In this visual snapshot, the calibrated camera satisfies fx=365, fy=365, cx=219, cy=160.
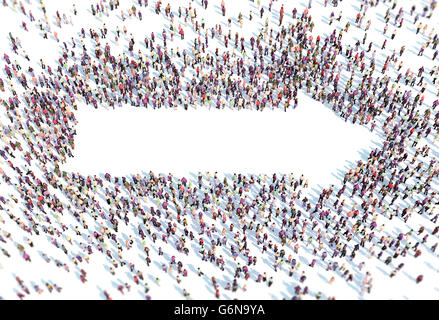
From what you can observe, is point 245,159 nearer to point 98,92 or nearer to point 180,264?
point 180,264

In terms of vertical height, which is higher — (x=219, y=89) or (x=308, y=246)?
(x=219, y=89)

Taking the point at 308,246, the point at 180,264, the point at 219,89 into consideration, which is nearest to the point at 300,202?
the point at 308,246

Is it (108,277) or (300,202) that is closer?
(108,277)

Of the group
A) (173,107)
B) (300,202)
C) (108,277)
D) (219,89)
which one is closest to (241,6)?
(219,89)
